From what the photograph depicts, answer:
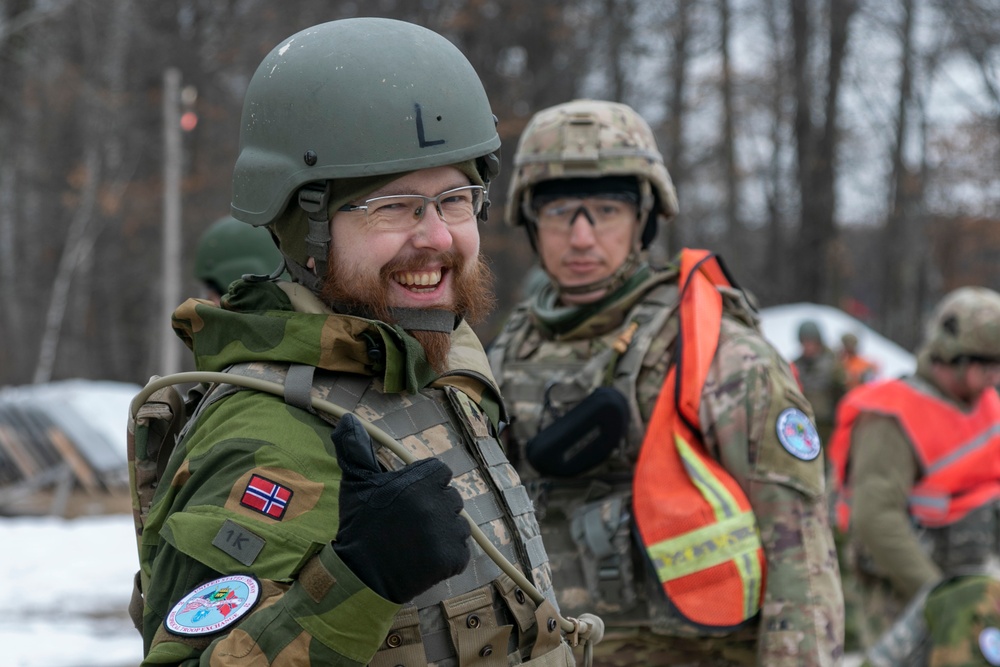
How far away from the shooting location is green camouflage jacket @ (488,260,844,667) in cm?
326

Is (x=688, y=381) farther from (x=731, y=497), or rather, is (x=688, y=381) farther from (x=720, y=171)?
(x=720, y=171)

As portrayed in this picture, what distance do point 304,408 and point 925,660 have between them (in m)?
3.25

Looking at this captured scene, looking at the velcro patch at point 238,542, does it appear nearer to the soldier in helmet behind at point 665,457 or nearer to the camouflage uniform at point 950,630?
the soldier in helmet behind at point 665,457

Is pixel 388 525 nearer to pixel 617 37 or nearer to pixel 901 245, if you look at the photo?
pixel 617 37

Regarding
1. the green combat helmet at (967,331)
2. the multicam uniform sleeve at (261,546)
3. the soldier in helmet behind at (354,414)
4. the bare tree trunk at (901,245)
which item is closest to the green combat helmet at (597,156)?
the soldier in helmet behind at (354,414)

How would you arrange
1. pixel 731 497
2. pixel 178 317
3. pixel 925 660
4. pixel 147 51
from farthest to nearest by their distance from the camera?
1. pixel 147 51
2. pixel 925 660
3. pixel 731 497
4. pixel 178 317

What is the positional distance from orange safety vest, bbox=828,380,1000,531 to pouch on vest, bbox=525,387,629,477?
2678 mm

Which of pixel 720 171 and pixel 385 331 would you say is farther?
pixel 720 171

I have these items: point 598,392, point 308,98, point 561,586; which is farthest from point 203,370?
point 561,586

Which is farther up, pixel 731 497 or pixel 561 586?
pixel 731 497

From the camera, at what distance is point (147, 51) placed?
81.1 feet

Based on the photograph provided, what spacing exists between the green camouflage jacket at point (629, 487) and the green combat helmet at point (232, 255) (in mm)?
1742

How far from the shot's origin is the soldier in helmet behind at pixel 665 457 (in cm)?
329

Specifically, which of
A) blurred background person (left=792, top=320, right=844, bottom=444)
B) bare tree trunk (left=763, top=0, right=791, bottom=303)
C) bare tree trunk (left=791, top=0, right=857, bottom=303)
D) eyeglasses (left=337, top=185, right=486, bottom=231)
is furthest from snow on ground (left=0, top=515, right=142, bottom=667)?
bare tree trunk (left=763, top=0, right=791, bottom=303)
